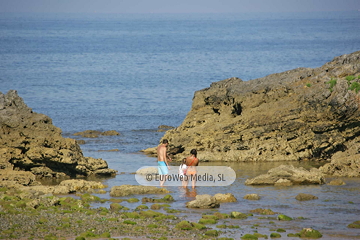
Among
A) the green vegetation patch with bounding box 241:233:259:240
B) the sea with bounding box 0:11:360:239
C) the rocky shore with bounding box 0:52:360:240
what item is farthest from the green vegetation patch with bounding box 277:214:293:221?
the green vegetation patch with bounding box 241:233:259:240

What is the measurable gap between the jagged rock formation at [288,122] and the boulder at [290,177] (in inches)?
183

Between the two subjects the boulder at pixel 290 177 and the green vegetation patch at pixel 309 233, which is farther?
the boulder at pixel 290 177

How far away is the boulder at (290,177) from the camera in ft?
64.3

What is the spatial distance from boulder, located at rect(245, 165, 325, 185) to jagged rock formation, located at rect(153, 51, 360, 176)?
4.64 m

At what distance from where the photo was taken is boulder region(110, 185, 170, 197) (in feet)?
59.1

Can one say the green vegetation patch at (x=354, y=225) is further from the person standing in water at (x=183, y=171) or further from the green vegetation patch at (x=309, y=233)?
the person standing in water at (x=183, y=171)

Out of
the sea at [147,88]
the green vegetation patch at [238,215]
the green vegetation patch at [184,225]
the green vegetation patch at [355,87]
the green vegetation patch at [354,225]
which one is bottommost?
the sea at [147,88]

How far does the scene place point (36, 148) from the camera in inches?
822

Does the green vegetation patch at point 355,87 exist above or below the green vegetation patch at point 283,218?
above

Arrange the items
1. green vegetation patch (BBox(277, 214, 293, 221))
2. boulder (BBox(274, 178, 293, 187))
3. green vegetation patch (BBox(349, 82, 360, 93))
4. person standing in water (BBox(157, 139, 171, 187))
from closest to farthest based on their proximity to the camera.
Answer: green vegetation patch (BBox(277, 214, 293, 221)), person standing in water (BBox(157, 139, 171, 187)), boulder (BBox(274, 178, 293, 187)), green vegetation patch (BBox(349, 82, 360, 93))

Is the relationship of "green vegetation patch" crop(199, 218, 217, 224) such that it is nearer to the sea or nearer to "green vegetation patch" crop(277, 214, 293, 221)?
the sea

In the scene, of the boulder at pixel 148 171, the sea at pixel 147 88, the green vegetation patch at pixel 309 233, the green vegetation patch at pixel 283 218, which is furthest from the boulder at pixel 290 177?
the green vegetation patch at pixel 309 233

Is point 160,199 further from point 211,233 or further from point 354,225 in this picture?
point 354,225

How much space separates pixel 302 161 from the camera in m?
24.6
